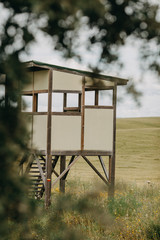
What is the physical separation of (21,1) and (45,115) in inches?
476

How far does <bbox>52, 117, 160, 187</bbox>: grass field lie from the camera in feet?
103

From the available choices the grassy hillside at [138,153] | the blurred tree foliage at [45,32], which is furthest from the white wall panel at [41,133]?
the grassy hillside at [138,153]

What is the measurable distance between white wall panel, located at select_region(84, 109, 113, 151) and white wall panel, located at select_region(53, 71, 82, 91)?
1084 millimetres

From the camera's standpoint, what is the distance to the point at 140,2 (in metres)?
2.52

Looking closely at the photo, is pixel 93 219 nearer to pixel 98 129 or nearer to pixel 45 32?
pixel 98 129

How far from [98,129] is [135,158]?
28063 mm

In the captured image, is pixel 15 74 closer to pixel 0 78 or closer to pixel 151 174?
pixel 0 78

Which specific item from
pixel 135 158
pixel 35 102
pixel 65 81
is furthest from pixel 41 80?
pixel 135 158

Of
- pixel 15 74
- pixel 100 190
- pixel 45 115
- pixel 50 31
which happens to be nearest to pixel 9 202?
pixel 100 190

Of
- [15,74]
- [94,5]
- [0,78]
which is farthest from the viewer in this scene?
[0,78]

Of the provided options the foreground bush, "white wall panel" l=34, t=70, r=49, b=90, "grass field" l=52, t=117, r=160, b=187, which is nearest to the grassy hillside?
"grass field" l=52, t=117, r=160, b=187

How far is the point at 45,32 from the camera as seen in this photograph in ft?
7.92

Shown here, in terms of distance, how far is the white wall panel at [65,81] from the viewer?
14451 mm

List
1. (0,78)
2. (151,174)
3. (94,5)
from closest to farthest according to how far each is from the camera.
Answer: (94,5), (0,78), (151,174)
